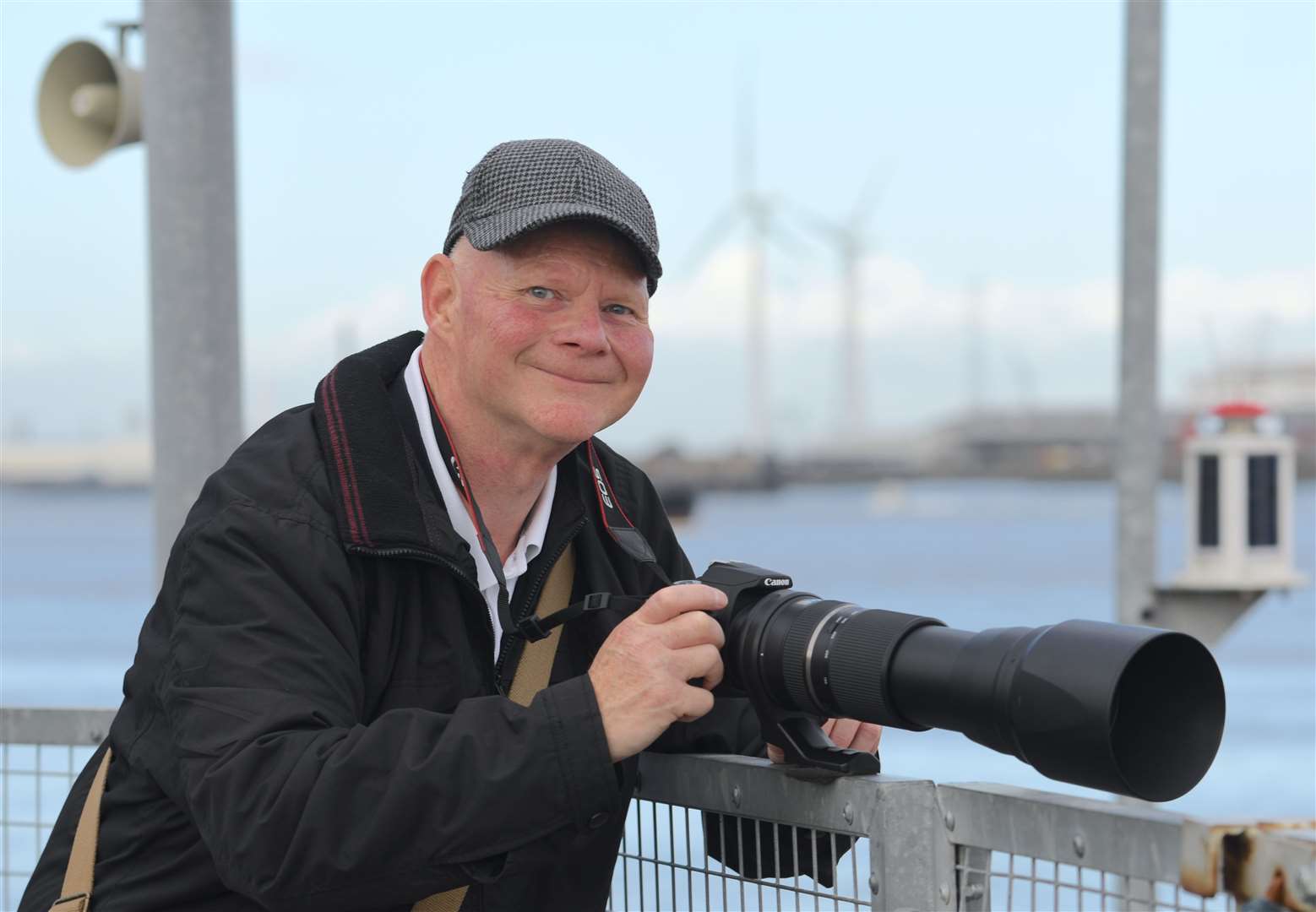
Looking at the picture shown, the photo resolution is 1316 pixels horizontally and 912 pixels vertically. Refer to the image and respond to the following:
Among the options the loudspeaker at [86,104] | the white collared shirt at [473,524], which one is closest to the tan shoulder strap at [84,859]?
the white collared shirt at [473,524]

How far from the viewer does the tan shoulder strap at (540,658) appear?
1883mm

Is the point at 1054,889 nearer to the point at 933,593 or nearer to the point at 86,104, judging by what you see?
the point at 86,104

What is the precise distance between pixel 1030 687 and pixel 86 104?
2851mm

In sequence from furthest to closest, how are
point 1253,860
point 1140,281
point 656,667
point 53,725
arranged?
point 1140,281 → point 53,725 → point 656,667 → point 1253,860

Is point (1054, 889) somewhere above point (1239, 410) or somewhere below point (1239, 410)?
below

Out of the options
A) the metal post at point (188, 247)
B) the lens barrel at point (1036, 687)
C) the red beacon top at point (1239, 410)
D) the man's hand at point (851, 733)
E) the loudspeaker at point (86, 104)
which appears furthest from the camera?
the red beacon top at point (1239, 410)

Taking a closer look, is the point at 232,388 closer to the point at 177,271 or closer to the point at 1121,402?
the point at 177,271

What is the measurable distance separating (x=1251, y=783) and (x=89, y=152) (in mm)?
12579

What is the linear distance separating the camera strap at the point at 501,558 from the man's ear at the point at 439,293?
7 cm

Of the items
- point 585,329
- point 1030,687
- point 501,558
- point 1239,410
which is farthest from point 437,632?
point 1239,410

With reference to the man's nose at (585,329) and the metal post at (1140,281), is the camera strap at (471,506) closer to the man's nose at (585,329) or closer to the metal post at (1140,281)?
the man's nose at (585,329)

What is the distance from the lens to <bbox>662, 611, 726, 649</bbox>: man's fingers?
1.78 m

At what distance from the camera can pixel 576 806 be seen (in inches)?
67.4

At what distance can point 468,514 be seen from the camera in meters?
2.00
